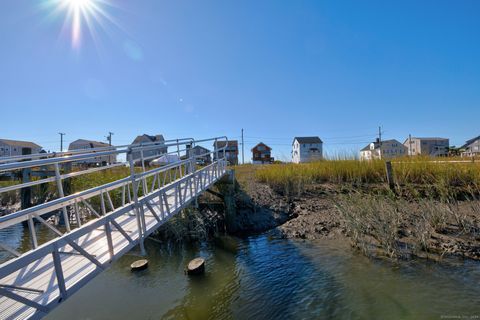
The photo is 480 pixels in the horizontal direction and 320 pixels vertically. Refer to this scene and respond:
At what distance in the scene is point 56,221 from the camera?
10844mm

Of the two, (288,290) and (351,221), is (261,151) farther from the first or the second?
(288,290)

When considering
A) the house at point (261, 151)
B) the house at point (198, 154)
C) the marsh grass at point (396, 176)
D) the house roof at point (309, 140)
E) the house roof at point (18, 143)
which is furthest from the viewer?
the house roof at point (309, 140)

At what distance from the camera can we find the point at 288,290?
214 inches

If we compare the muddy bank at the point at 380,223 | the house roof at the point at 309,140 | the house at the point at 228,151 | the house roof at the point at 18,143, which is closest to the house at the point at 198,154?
the house at the point at 228,151

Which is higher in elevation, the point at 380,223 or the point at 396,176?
the point at 396,176

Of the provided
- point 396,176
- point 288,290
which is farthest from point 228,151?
point 288,290

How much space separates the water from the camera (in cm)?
469

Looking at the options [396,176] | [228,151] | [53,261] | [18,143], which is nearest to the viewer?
[53,261]

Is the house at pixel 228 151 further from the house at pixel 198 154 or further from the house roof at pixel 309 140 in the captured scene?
the house roof at pixel 309 140

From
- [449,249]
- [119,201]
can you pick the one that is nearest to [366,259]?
[449,249]

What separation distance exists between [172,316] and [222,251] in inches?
121

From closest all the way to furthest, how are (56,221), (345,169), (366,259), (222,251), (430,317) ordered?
(430,317)
(366,259)
(222,251)
(56,221)
(345,169)

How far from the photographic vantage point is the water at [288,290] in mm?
4688

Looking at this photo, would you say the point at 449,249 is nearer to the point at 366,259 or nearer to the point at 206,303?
the point at 366,259
